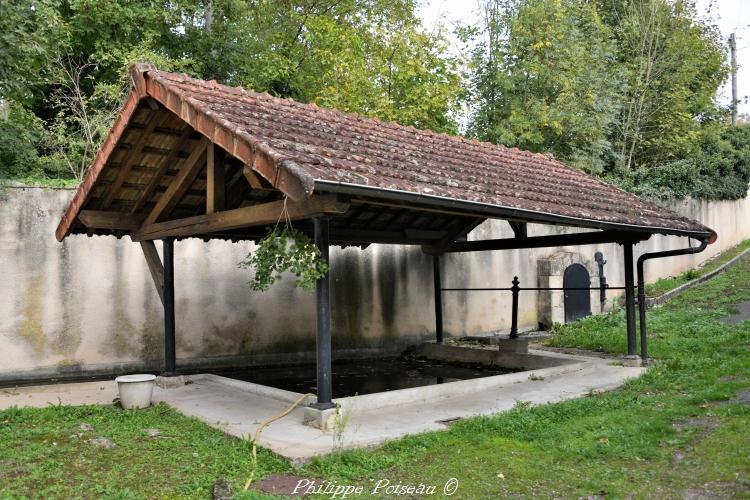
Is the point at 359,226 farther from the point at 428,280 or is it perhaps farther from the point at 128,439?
the point at 128,439

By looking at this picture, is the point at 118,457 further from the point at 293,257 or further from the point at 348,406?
the point at 293,257

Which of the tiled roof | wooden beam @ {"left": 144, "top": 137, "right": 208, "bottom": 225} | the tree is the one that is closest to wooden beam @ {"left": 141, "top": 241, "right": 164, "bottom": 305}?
wooden beam @ {"left": 144, "top": 137, "right": 208, "bottom": 225}

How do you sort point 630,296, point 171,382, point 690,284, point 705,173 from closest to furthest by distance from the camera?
point 171,382 → point 630,296 → point 690,284 → point 705,173

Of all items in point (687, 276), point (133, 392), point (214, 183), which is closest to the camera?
point (214, 183)

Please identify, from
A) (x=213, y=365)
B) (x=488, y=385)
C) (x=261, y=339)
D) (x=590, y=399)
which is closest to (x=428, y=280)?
(x=261, y=339)

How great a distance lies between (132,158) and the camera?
6.75 meters

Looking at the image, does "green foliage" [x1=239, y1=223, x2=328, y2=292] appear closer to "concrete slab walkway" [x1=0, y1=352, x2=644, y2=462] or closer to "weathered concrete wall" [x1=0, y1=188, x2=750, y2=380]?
"concrete slab walkway" [x1=0, y1=352, x2=644, y2=462]

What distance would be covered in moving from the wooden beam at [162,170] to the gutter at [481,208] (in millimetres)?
2648

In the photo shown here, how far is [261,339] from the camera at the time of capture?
10.8m

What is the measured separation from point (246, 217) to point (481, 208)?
86.7 inches

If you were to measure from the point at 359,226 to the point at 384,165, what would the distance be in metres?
3.75

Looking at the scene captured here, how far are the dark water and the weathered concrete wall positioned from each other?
2.46ft

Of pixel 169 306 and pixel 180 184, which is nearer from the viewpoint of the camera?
pixel 180 184

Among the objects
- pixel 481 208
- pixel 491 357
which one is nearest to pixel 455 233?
pixel 491 357
